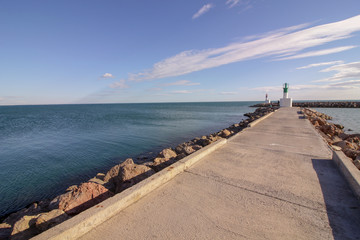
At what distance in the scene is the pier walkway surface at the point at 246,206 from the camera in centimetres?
204

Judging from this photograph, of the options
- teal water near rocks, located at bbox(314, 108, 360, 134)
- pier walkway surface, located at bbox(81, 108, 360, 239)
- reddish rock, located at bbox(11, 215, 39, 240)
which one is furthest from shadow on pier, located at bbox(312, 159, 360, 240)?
teal water near rocks, located at bbox(314, 108, 360, 134)

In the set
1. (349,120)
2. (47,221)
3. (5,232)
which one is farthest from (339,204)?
Result: (349,120)

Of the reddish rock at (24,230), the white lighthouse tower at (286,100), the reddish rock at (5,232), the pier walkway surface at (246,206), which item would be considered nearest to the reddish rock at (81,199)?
the reddish rock at (24,230)

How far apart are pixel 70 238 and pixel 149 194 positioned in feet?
3.98

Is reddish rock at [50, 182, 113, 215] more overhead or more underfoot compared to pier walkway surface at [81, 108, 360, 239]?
more underfoot

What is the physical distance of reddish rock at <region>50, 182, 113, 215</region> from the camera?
2.78m

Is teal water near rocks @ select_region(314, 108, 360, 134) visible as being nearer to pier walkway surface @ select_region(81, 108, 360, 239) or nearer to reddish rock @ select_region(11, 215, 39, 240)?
pier walkway surface @ select_region(81, 108, 360, 239)

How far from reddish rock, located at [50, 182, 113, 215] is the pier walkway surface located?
3.04 ft

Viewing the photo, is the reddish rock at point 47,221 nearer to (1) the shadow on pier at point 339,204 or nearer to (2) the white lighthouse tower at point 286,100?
(1) the shadow on pier at point 339,204

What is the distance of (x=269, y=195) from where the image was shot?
2787mm

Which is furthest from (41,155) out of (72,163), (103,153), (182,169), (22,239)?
(182,169)

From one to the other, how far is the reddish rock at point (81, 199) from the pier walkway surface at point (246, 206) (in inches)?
36.5

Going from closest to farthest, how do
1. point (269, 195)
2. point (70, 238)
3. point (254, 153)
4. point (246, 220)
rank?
point (70, 238)
point (246, 220)
point (269, 195)
point (254, 153)

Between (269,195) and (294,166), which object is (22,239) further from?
(294,166)
